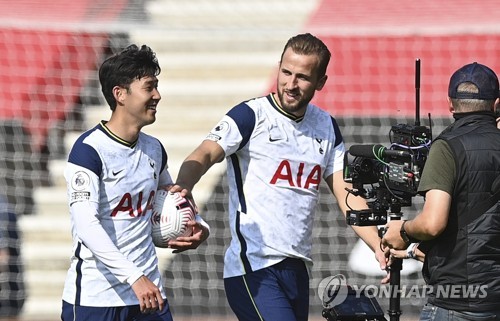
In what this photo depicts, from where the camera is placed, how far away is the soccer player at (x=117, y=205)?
16.0ft

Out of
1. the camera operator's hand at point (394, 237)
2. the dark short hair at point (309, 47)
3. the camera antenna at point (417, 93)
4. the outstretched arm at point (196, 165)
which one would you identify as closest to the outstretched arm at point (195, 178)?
the outstretched arm at point (196, 165)

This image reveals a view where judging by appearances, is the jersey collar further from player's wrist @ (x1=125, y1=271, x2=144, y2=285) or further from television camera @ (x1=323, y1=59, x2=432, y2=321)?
television camera @ (x1=323, y1=59, x2=432, y2=321)

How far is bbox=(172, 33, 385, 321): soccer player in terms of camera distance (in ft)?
17.9

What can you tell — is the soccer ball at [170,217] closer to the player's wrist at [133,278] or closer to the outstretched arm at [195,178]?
the outstretched arm at [195,178]

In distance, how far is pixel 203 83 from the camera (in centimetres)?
1165

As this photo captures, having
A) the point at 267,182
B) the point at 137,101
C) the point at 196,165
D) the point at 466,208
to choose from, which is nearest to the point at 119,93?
the point at 137,101

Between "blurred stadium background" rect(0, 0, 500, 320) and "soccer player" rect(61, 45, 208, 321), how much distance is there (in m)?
4.82

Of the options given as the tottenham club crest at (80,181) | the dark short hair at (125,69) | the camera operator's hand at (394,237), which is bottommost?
the camera operator's hand at (394,237)

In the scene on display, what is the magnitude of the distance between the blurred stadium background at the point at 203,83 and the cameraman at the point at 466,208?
510cm

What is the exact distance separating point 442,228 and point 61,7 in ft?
28.1

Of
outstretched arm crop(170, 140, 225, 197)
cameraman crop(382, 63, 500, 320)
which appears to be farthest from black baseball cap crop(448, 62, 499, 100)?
outstretched arm crop(170, 140, 225, 197)

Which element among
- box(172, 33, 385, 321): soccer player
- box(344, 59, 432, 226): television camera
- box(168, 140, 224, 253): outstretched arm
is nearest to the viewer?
box(344, 59, 432, 226): television camera

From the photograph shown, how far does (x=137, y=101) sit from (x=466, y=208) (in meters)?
1.74

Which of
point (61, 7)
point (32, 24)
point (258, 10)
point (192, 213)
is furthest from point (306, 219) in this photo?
point (61, 7)
